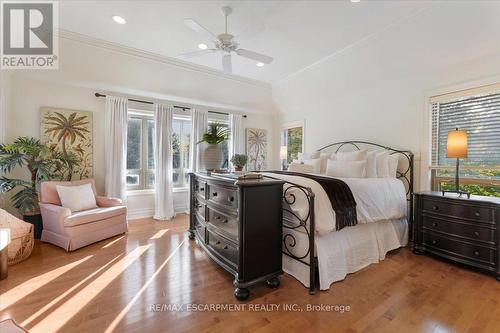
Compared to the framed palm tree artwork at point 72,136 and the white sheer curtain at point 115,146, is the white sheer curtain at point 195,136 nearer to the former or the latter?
the white sheer curtain at point 115,146

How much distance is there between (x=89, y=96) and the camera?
4.16 meters

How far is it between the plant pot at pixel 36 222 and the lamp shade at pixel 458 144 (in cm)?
570

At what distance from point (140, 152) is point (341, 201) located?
422cm

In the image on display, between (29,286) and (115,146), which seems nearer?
(29,286)

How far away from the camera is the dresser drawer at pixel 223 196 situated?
6.93 feet

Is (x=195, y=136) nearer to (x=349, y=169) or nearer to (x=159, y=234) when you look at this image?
(x=159, y=234)

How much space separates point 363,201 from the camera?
2605 mm

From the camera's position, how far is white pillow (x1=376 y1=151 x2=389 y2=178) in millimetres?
3381

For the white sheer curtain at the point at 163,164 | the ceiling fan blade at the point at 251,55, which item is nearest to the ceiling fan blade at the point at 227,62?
the ceiling fan blade at the point at 251,55

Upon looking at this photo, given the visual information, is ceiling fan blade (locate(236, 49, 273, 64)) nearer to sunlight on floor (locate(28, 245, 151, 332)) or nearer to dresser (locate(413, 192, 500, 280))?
dresser (locate(413, 192, 500, 280))

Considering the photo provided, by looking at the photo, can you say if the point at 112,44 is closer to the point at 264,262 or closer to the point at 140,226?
the point at 140,226

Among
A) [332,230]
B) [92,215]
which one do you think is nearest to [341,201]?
[332,230]

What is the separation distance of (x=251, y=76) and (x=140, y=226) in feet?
12.7

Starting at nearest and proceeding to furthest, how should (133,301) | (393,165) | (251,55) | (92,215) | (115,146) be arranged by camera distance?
1. (133,301)
2. (251,55)
3. (92,215)
4. (393,165)
5. (115,146)
